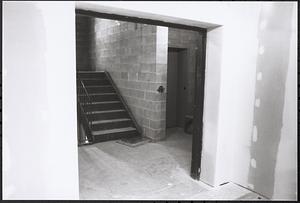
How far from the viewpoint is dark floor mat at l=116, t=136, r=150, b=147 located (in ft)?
15.7

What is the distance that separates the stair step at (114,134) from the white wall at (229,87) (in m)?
2.32

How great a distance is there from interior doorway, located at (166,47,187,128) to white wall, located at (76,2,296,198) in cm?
303

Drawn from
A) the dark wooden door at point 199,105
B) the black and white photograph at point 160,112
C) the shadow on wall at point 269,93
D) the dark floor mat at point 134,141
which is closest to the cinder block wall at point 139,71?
Answer: the black and white photograph at point 160,112

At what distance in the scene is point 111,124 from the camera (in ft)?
17.5

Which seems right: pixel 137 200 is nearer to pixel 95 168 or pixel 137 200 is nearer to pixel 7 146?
pixel 95 168

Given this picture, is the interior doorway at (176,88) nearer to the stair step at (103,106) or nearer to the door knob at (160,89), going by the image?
the door knob at (160,89)

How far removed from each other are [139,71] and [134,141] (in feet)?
4.94

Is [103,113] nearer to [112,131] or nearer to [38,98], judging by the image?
[112,131]

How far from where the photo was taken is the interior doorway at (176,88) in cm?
608

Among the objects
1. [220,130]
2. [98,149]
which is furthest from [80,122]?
[220,130]

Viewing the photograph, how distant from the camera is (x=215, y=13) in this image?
8.87 feet

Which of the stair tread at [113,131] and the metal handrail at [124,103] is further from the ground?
the metal handrail at [124,103]

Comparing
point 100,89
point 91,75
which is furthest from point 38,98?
point 91,75

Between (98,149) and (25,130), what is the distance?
261cm
